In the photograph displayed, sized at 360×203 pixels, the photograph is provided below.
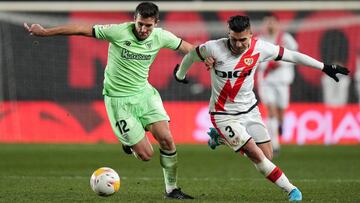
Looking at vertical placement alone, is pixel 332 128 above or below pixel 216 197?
below

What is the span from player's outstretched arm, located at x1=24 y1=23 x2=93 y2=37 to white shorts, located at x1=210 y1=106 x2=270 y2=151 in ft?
5.64

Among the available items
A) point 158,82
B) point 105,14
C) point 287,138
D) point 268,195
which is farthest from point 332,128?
point 268,195

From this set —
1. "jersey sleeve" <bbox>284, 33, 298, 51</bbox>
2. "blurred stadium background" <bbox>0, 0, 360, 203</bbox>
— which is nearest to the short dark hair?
"jersey sleeve" <bbox>284, 33, 298, 51</bbox>

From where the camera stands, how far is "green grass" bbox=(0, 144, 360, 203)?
10.6 metres

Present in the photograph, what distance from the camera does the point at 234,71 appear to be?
10391 mm

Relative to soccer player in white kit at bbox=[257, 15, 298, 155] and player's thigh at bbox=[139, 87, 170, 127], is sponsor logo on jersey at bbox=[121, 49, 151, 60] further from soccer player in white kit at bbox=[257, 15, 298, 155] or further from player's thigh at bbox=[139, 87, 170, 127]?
soccer player in white kit at bbox=[257, 15, 298, 155]

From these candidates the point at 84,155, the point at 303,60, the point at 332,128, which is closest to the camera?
the point at 303,60

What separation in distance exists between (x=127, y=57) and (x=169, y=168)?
136 cm

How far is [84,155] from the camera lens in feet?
58.4

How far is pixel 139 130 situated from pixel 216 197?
1.21 meters

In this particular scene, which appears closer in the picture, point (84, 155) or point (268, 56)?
point (268, 56)

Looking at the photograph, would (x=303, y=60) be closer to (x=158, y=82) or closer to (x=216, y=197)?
(x=216, y=197)

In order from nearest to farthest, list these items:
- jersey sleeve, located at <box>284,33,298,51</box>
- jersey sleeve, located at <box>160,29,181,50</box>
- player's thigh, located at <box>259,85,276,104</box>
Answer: jersey sleeve, located at <box>160,29,181,50</box>
jersey sleeve, located at <box>284,33,298,51</box>
player's thigh, located at <box>259,85,276,104</box>

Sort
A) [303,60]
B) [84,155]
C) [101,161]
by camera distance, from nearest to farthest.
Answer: [303,60], [101,161], [84,155]
